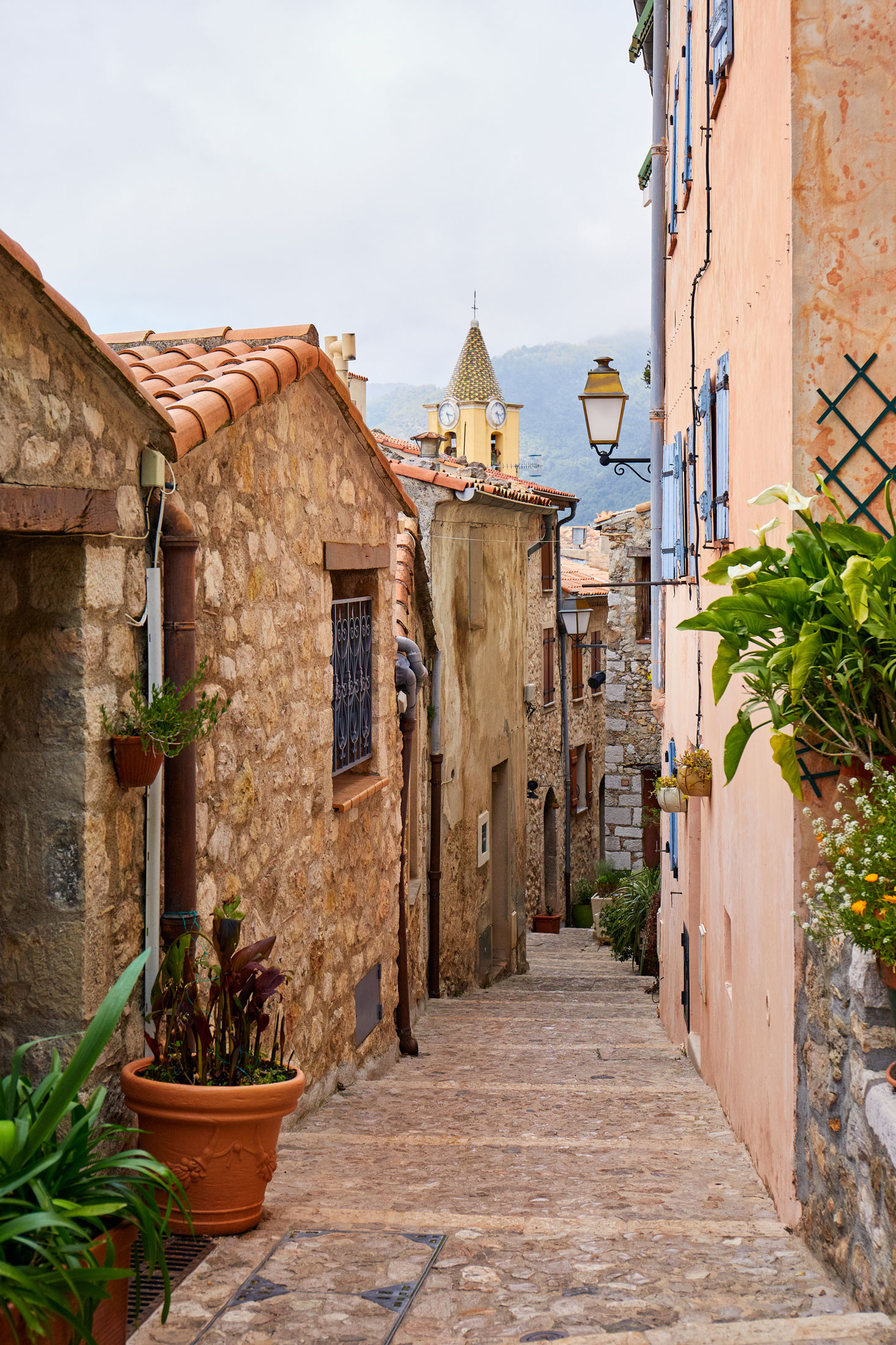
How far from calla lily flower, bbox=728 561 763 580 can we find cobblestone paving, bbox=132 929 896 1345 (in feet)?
6.60

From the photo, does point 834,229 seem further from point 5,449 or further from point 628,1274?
point 628,1274

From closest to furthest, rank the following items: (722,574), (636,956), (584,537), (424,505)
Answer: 1. (722,574)
2. (424,505)
3. (636,956)
4. (584,537)

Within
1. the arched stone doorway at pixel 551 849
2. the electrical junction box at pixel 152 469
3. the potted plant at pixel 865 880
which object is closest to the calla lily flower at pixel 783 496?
the potted plant at pixel 865 880

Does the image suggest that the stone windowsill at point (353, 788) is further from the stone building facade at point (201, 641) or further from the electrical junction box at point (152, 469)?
the electrical junction box at point (152, 469)

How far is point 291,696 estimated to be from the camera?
207 inches

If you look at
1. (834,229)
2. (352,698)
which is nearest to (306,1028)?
(352,698)

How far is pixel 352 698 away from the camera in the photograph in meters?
6.80

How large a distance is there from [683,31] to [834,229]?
17.5ft

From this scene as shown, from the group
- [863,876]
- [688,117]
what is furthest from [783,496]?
[688,117]

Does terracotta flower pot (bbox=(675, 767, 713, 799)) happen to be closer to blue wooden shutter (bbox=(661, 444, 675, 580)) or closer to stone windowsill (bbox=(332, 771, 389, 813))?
stone windowsill (bbox=(332, 771, 389, 813))

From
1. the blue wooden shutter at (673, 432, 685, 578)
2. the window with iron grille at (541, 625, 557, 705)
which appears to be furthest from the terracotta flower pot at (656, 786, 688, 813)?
the window with iron grille at (541, 625, 557, 705)

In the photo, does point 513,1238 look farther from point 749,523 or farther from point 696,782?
point 696,782

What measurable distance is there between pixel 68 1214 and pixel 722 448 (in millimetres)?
4617

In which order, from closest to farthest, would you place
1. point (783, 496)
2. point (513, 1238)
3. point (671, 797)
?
point (513, 1238) < point (783, 496) < point (671, 797)
